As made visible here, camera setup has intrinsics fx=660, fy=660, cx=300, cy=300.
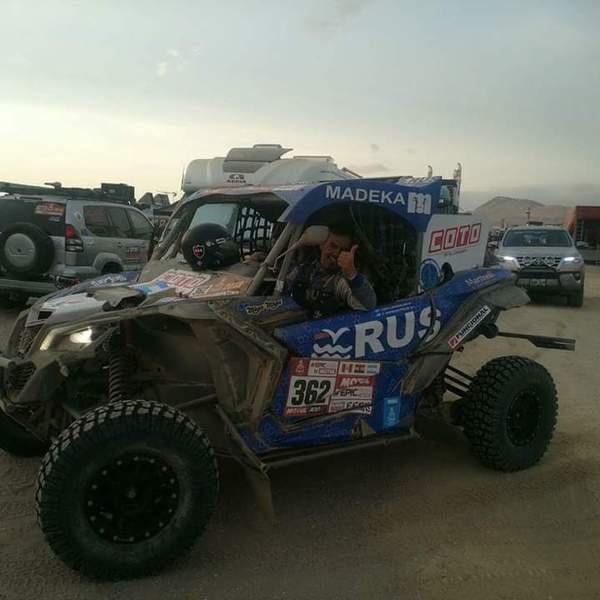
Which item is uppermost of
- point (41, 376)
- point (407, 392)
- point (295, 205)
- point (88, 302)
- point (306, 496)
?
point (295, 205)

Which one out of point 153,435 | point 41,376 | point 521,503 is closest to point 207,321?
point 153,435

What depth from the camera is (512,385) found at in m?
4.66

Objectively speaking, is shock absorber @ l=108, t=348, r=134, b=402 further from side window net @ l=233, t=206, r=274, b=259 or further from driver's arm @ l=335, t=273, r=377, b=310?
side window net @ l=233, t=206, r=274, b=259

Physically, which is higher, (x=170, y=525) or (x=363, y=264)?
(x=363, y=264)

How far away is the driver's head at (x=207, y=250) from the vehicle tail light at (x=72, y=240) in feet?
20.2

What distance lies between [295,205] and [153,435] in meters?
1.56

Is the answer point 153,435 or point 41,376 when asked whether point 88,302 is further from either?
point 153,435

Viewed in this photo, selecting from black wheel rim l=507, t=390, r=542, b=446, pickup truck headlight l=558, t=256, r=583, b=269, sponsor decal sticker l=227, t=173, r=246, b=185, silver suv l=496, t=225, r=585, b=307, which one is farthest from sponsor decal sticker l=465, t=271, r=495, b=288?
pickup truck headlight l=558, t=256, r=583, b=269

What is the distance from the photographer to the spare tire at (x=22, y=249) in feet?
31.6

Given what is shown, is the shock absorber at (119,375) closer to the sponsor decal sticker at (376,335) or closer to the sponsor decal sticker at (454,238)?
the sponsor decal sticker at (376,335)

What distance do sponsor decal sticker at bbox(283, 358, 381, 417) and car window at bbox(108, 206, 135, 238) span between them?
8021 mm

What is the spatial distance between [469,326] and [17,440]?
320 centimetres

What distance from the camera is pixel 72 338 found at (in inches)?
138

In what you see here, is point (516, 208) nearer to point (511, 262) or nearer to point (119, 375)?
point (511, 262)
